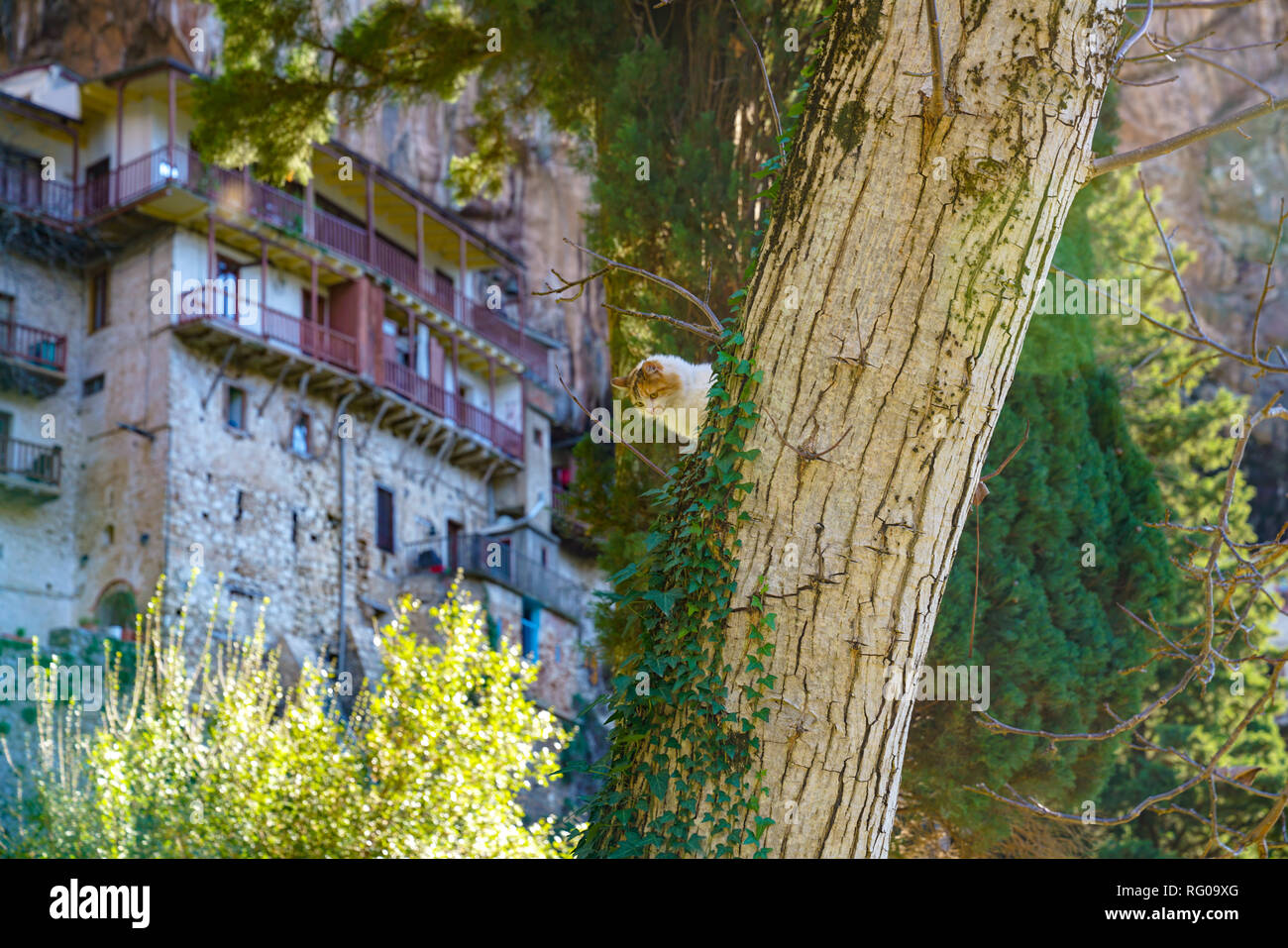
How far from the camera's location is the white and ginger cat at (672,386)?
405 centimetres

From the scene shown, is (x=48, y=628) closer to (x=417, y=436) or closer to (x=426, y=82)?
(x=417, y=436)

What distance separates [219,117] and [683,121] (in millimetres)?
3714

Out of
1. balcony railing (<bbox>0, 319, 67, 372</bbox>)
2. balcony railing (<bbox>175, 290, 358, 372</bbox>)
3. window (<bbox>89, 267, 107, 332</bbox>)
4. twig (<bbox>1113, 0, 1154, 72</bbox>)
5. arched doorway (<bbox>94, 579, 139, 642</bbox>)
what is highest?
window (<bbox>89, 267, 107, 332</bbox>)

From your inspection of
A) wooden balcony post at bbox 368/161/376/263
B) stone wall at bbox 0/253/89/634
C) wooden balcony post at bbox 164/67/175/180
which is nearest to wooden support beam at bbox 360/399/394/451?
wooden balcony post at bbox 368/161/376/263

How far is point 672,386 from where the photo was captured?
407 centimetres

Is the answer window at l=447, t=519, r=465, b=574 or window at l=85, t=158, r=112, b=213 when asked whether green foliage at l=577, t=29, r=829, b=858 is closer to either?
window at l=85, t=158, r=112, b=213

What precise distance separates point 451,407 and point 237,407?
566cm

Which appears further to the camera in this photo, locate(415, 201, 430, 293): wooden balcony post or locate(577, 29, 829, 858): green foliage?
locate(415, 201, 430, 293): wooden balcony post

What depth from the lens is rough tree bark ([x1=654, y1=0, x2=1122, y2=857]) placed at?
120 inches

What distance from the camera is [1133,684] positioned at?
977 cm

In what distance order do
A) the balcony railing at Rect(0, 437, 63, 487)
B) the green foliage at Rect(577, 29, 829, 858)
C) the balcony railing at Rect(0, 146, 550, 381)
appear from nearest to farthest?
1. the green foliage at Rect(577, 29, 829, 858)
2. the balcony railing at Rect(0, 437, 63, 487)
3. the balcony railing at Rect(0, 146, 550, 381)

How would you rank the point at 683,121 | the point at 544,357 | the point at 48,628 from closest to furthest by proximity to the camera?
the point at 683,121 < the point at 48,628 < the point at 544,357

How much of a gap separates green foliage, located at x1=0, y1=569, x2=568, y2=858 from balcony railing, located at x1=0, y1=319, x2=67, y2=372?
12927mm
